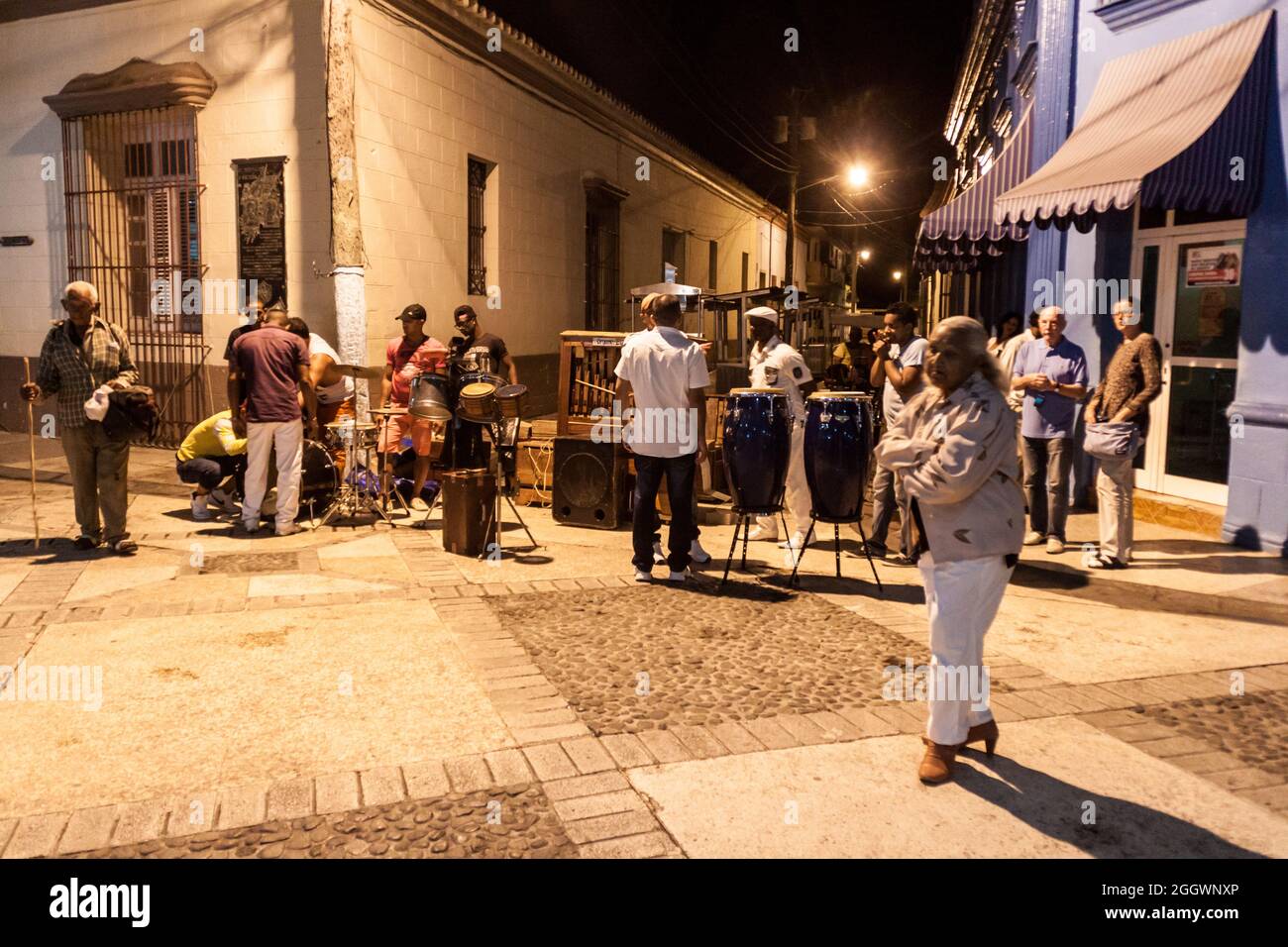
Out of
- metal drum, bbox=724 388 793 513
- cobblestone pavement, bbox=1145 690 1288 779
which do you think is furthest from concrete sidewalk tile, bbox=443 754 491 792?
metal drum, bbox=724 388 793 513

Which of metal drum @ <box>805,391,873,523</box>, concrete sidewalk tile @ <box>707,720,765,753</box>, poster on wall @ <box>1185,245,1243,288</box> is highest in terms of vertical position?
poster on wall @ <box>1185,245,1243,288</box>

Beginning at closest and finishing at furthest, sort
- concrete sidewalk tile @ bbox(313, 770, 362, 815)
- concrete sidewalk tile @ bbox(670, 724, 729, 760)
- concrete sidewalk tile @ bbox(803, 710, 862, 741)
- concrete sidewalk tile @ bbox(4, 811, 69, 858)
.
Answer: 1. concrete sidewalk tile @ bbox(4, 811, 69, 858)
2. concrete sidewalk tile @ bbox(313, 770, 362, 815)
3. concrete sidewalk tile @ bbox(670, 724, 729, 760)
4. concrete sidewalk tile @ bbox(803, 710, 862, 741)

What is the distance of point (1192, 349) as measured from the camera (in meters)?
9.02

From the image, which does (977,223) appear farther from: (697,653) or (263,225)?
(263,225)

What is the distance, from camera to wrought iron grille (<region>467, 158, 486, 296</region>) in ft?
44.5

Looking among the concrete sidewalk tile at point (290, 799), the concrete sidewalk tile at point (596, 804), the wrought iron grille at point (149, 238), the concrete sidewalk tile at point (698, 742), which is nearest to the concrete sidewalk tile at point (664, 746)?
the concrete sidewalk tile at point (698, 742)

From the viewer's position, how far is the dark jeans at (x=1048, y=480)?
7895 mm

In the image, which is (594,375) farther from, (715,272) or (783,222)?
(783,222)

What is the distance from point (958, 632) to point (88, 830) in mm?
3123

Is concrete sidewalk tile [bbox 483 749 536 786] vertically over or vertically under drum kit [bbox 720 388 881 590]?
under

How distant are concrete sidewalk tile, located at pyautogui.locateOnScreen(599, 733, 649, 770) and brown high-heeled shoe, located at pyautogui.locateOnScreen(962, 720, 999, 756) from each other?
128 centimetres

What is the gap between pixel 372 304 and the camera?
36.8 feet

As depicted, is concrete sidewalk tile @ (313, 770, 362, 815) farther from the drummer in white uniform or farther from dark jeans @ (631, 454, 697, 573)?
the drummer in white uniform

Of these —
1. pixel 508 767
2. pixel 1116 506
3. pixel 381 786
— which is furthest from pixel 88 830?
pixel 1116 506
